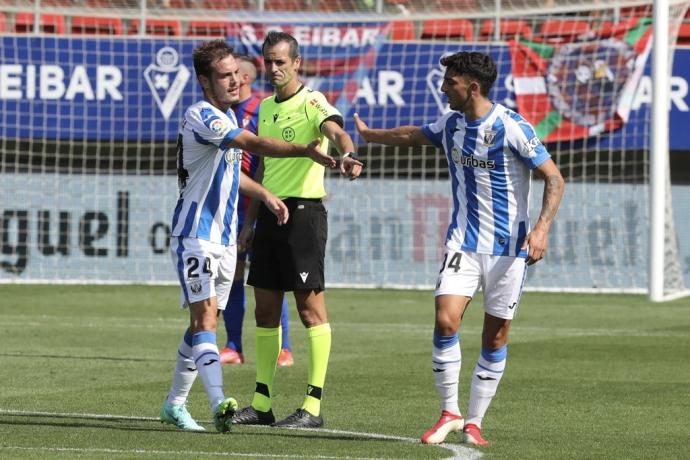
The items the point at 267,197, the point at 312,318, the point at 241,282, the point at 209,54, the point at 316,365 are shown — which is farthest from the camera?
the point at 241,282

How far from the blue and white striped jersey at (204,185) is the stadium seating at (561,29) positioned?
534 inches

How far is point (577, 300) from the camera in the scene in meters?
19.3

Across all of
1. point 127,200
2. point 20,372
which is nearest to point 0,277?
point 127,200

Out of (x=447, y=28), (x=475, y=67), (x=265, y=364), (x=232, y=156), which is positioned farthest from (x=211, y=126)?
(x=447, y=28)

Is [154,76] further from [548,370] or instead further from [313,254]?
[313,254]

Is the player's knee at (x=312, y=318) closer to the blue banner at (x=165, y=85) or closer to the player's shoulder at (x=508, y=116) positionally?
the player's shoulder at (x=508, y=116)

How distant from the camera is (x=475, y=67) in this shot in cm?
786

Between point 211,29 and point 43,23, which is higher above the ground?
point 43,23

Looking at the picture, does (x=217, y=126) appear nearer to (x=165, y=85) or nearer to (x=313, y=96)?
(x=313, y=96)

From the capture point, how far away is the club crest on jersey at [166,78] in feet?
70.5

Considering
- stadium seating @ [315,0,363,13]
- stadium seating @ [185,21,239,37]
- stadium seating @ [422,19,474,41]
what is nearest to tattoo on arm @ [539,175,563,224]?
stadium seating @ [185,21,239,37]

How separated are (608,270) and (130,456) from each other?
48.6ft

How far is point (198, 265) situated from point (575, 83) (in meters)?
13.8

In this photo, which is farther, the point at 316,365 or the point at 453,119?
the point at 316,365
